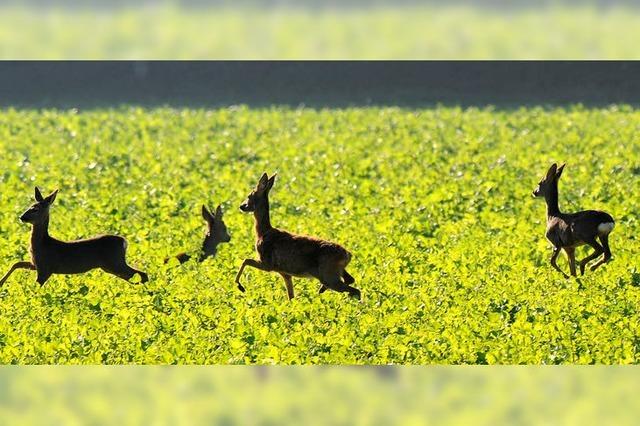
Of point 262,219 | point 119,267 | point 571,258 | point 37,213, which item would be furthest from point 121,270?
point 571,258

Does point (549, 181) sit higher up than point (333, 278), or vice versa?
point (549, 181)

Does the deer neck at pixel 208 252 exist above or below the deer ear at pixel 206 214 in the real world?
below

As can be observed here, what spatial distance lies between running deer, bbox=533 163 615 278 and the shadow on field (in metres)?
18.6

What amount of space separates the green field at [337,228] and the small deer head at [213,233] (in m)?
0.18

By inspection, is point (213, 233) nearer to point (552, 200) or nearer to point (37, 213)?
point (37, 213)

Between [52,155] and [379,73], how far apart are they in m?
12.0

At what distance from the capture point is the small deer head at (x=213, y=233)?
628 inches

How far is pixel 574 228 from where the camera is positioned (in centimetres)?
1374

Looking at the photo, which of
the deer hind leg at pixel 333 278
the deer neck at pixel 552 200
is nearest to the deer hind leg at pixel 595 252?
the deer neck at pixel 552 200

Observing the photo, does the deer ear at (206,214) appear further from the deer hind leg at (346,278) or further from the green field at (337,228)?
the deer hind leg at (346,278)

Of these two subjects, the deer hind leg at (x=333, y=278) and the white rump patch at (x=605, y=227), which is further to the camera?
the white rump patch at (x=605, y=227)

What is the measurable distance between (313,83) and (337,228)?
17521 millimetres

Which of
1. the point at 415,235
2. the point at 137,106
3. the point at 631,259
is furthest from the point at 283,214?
the point at 137,106

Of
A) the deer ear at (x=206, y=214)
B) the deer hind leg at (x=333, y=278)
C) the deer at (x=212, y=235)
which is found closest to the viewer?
the deer hind leg at (x=333, y=278)
